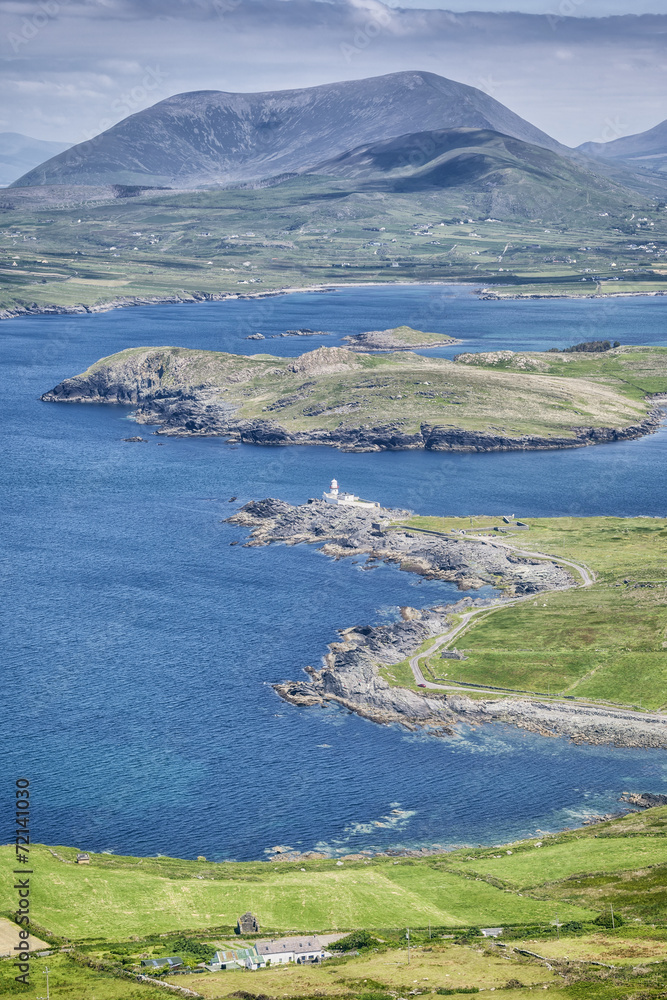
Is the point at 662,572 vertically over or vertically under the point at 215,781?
over

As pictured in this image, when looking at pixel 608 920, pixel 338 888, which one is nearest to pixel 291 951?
pixel 338 888

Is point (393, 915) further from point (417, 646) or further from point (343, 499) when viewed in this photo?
point (343, 499)

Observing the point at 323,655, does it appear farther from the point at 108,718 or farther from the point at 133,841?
the point at 133,841

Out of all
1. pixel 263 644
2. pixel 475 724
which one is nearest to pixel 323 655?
pixel 263 644

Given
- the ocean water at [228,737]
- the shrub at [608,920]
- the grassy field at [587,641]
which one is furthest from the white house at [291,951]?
the grassy field at [587,641]

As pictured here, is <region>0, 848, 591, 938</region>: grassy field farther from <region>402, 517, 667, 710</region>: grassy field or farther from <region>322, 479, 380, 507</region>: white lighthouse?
<region>322, 479, 380, 507</region>: white lighthouse

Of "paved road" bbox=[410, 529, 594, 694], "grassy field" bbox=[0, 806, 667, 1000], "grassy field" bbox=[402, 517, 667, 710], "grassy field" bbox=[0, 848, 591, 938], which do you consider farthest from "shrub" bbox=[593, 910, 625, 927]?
"paved road" bbox=[410, 529, 594, 694]

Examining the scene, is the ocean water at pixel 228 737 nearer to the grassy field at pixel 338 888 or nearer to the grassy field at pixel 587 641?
the grassy field at pixel 338 888
